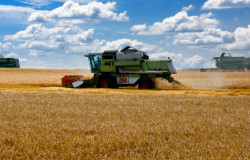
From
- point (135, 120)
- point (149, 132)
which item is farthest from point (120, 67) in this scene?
point (149, 132)

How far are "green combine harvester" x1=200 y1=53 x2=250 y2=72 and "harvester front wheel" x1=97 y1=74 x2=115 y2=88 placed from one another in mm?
35100

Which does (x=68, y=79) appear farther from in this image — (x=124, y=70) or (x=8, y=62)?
(x=8, y=62)

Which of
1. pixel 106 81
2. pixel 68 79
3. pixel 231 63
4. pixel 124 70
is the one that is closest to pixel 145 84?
pixel 124 70

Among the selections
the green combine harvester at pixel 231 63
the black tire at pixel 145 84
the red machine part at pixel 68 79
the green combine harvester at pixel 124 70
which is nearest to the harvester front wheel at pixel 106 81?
the green combine harvester at pixel 124 70

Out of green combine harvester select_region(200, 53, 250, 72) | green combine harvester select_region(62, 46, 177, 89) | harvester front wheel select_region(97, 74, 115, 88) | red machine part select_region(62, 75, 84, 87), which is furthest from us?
green combine harvester select_region(200, 53, 250, 72)

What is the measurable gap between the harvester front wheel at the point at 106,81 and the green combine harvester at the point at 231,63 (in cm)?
3510

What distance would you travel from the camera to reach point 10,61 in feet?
184

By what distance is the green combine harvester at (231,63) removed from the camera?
50125 millimetres

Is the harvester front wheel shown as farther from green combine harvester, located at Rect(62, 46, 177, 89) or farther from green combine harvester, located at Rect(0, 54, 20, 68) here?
green combine harvester, located at Rect(0, 54, 20, 68)

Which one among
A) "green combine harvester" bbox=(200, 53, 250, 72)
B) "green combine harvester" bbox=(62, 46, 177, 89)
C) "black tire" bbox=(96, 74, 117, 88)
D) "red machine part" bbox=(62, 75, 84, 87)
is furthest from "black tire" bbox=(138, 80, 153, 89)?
"green combine harvester" bbox=(200, 53, 250, 72)

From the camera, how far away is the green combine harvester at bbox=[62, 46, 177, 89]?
19484 mm

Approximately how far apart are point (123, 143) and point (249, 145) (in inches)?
95.4

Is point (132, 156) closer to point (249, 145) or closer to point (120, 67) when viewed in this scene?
point (249, 145)

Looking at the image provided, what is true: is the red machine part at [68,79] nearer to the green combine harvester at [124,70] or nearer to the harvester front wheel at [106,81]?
the green combine harvester at [124,70]
